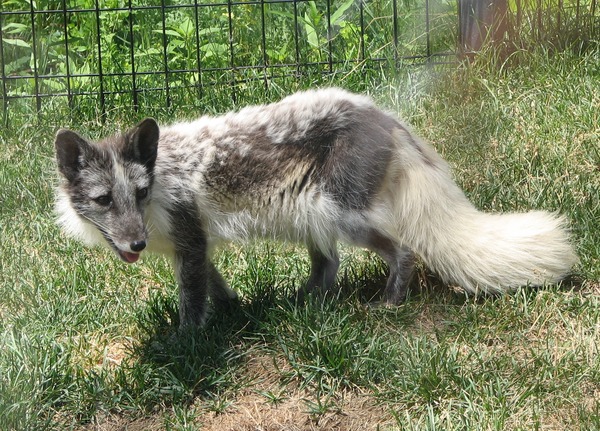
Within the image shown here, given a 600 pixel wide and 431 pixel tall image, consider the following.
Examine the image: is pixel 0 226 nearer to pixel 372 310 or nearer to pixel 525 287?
pixel 372 310

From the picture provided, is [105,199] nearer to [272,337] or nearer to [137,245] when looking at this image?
[137,245]

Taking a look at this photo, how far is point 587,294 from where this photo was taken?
4.64 meters

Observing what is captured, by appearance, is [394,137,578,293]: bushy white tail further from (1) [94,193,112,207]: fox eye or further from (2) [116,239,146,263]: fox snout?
(1) [94,193,112,207]: fox eye

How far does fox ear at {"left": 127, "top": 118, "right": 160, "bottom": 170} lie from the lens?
14.9 feet

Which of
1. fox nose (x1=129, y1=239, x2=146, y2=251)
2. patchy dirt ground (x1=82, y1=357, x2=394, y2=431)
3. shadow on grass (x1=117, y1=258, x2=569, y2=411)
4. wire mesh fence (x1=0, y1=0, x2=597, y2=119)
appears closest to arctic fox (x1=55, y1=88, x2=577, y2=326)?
shadow on grass (x1=117, y1=258, x2=569, y2=411)

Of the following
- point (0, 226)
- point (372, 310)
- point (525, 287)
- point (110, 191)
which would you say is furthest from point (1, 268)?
point (525, 287)

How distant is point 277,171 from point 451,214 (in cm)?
95

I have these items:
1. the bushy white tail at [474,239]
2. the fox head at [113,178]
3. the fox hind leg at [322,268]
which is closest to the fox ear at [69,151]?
the fox head at [113,178]

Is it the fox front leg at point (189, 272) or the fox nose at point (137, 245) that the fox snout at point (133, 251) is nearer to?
the fox nose at point (137, 245)

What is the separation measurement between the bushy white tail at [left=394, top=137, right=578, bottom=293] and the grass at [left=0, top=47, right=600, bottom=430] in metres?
0.12

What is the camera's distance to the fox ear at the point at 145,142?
4555mm

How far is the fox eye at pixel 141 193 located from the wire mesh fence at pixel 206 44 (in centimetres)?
250

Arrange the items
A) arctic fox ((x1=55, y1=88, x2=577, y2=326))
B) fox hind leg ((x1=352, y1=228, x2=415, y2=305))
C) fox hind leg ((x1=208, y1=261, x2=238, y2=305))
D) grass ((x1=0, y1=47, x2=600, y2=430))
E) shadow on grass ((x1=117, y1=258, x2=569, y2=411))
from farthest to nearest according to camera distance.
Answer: fox hind leg ((x1=208, y1=261, x2=238, y2=305)) → fox hind leg ((x1=352, y1=228, x2=415, y2=305)) → arctic fox ((x1=55, y1=88, x2=577, y2=326)) → shadow on grass ((x1=117, y1=258, x2=569, y2=411)) → grass ((x1=0, y1=47, x2=600, y2=430))

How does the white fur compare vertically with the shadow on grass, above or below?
above
